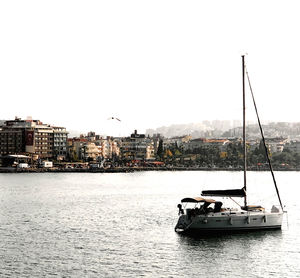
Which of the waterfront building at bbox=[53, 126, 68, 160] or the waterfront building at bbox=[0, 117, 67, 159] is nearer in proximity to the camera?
the waterfront building at bbox=[0, 117, 67, 159]

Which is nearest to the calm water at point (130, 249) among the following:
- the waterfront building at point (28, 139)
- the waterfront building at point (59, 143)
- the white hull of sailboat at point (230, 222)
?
the white hull of sailboat at point (230, 222)

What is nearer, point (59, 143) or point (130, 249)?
point (130, 249)

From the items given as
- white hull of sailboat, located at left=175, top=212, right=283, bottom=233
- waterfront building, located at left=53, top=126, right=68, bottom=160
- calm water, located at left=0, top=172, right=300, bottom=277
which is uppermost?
waterfront building, located at left=53, top=126, right=68, bottom=160

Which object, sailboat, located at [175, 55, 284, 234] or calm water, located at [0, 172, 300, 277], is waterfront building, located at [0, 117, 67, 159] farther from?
sailboat, located at [175, 55, 284, 234]

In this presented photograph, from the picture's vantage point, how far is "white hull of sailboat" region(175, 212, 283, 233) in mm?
35225

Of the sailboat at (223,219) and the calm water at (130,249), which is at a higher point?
the sailboat at (223,219)

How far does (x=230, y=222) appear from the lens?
117 ft

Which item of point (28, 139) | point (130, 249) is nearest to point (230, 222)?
point (130, 249)

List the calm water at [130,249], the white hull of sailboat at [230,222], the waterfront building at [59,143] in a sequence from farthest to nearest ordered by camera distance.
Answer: the waterfront building at [59,143] < the white hull of sailboat at [230,222] < the calm water at [130,249]

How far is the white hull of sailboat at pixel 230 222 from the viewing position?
116 ft

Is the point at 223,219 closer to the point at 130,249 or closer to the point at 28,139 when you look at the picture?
the point at 130,249

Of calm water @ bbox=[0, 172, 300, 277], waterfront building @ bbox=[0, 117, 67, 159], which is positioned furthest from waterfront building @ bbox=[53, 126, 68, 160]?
calm water @ bbox=[0, 172, 300, 277]

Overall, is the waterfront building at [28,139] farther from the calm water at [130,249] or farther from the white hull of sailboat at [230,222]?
the white hull of sailboat at [230,222]

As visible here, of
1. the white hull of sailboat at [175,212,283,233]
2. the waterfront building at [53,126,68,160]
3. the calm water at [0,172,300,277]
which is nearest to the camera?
the calm water at [0,172,300,277]
